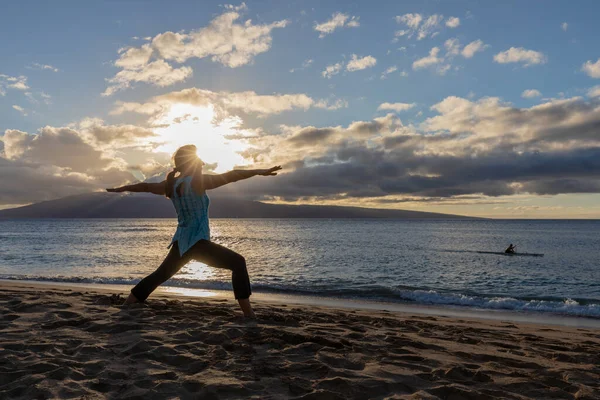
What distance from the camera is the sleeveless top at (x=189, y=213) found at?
610cm

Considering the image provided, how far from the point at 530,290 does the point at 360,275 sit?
7.49m

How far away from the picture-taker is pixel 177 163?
20.7ft

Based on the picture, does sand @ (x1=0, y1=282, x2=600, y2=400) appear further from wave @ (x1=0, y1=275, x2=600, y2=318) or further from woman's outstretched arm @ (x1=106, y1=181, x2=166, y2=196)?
wave @ (x1=0, y1=275, x2=600, y2=318)

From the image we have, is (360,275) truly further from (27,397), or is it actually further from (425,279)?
(27,397)

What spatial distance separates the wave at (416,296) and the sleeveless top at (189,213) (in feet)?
28.9

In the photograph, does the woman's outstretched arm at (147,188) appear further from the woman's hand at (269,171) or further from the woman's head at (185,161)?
the woman's hand at (269,171)

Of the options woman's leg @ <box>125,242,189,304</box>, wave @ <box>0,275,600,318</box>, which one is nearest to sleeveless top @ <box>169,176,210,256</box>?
woman's leg @ <box>125,242,189,304</box>

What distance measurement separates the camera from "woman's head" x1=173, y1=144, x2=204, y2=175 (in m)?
6.23

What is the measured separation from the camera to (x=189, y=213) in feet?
20.1

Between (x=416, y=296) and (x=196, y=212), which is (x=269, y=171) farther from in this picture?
(x=416, y=296)

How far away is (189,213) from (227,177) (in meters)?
0.80

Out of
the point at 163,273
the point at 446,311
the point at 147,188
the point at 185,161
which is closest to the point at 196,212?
the point at 185,161

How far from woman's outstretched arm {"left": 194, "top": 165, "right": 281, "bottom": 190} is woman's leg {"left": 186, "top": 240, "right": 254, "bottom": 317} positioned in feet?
2.85

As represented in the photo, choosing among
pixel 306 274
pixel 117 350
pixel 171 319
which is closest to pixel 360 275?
pixel 306 274
